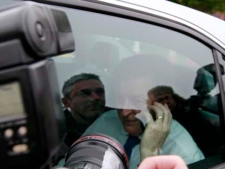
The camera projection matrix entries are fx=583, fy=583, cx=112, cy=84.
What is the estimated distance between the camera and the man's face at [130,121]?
2.25 metres

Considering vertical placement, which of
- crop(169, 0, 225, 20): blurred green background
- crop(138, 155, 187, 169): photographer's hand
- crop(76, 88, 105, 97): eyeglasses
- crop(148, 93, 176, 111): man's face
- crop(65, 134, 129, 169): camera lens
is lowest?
crop(169, 0, 225, 20): blurred green background

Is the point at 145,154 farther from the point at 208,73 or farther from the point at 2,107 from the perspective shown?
the point at 2,107

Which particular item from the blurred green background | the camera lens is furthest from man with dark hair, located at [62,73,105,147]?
the blurred green background

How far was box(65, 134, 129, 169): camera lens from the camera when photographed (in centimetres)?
133

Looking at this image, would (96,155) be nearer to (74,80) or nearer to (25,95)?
(25,95)

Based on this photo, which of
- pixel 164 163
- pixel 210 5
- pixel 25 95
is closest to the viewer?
pixel 25 95

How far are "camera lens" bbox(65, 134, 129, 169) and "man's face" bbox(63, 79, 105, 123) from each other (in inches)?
30.0

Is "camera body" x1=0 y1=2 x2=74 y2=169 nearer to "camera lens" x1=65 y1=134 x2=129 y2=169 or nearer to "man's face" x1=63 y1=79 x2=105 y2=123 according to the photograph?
"camera lens" x1=65 y1=134 x2=129 y2=169

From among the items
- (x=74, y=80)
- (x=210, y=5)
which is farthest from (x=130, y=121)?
(x=210, y=5)

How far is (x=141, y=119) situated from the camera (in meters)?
2.25

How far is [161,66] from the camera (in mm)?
2270

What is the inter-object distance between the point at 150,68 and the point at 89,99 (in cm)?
27

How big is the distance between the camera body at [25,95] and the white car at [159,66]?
1.14 m

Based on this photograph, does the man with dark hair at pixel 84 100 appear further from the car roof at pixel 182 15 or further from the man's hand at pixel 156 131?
the car roof at pixel 182 15
